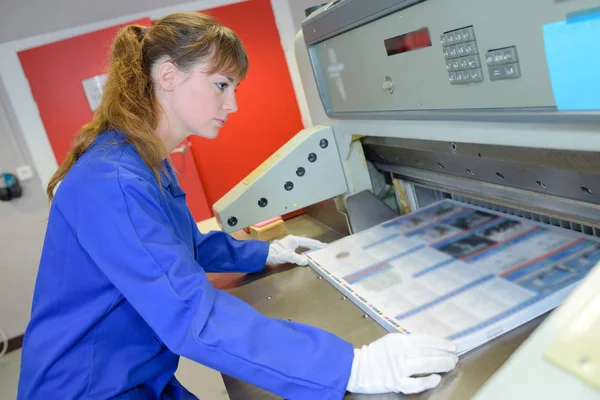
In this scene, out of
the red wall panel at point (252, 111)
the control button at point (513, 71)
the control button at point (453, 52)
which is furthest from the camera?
the red wall panel at point (252, 111)

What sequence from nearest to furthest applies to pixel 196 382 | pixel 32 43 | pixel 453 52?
pixel 453 52 → pixel 196 382 → pixel 32 43

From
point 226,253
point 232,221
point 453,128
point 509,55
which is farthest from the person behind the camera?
point 232,221

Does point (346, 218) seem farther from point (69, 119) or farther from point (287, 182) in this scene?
point (69, 119)

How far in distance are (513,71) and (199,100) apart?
651mm

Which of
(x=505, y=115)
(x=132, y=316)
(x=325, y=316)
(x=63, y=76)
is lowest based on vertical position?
(x=325, y=316)

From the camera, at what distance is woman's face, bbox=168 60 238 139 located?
1.07 meters

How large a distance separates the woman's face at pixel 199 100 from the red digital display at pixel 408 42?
37cm

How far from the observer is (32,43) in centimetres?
361

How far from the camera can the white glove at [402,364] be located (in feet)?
2.45

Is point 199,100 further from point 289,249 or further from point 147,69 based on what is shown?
point 289,249

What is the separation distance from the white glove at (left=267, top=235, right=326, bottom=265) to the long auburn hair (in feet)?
1.58

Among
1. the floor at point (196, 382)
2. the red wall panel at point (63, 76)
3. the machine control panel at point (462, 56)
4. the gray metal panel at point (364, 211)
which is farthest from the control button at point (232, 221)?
the red wall panel at point (63, 76)

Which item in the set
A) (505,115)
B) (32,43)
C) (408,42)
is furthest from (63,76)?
(505,115)

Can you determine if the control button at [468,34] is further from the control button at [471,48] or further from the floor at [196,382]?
the floor at [196,382]
